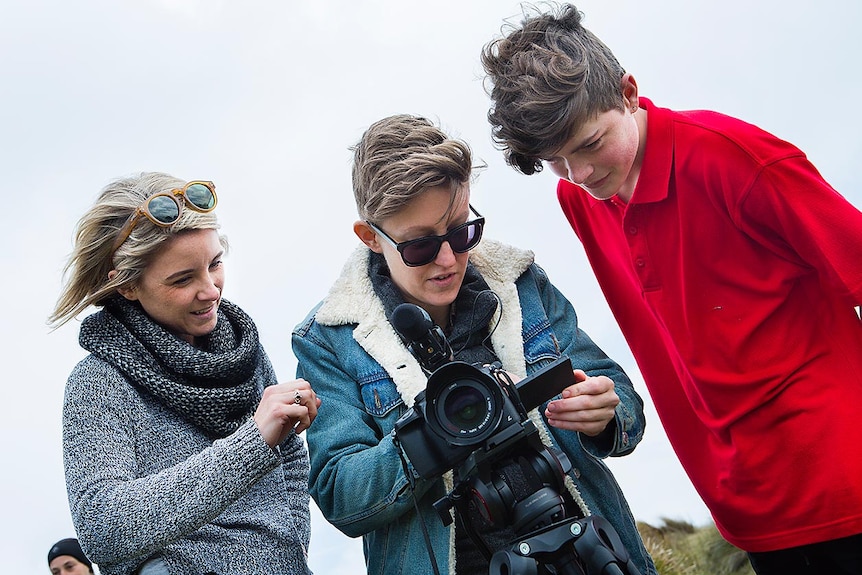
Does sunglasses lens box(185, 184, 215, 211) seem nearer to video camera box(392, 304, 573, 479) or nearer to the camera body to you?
video camera box(392, 304, 573, 479)

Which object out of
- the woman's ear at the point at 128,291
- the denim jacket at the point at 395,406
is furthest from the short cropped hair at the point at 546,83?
the woman's ear at the point at 128,291

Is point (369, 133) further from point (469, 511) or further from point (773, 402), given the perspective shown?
point (773, 402)

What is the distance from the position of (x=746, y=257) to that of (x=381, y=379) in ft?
3.95

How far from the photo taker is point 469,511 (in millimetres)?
2637

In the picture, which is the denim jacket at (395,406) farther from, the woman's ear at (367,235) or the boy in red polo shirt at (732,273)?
the boy in red polo shirt at (732,273)

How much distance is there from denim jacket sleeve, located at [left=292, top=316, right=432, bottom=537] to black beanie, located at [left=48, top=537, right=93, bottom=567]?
461 centimetres

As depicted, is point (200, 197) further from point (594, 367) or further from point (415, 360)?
point (594, 367)

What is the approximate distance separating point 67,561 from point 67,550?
3.4 inches

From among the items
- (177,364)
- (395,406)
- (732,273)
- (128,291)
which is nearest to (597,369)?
(732,273)

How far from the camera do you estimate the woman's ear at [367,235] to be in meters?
3.05

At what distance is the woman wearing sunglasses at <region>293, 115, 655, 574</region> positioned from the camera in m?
2.70

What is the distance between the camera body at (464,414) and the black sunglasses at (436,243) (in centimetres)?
56

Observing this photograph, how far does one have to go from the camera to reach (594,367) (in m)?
2.96

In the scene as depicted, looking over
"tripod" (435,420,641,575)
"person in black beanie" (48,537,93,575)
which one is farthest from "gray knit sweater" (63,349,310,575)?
"person in black beanie" (48,537,93,575)
